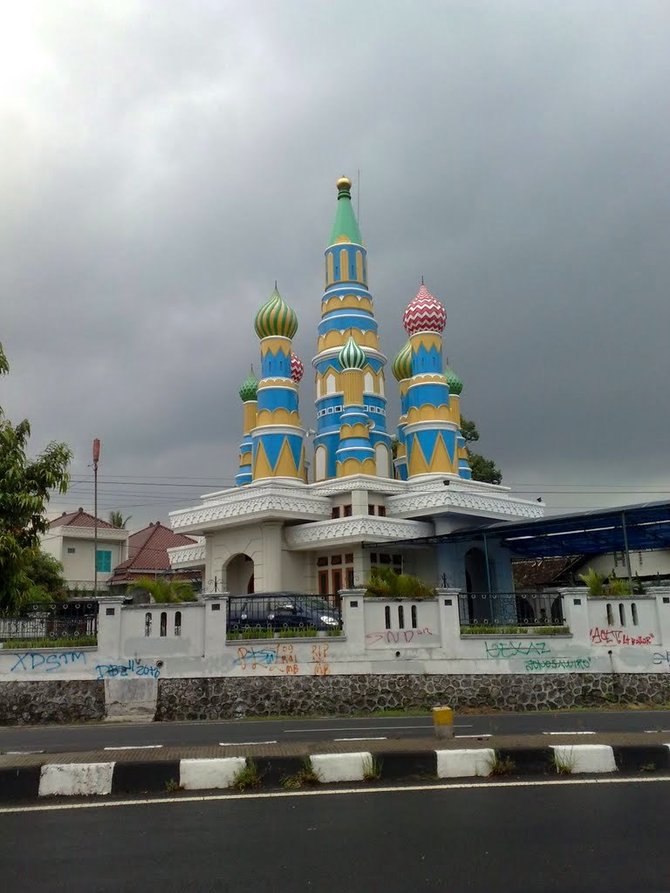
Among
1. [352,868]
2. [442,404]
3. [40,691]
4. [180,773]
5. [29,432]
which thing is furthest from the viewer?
[442,404]

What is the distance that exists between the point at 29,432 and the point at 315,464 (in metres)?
21.1

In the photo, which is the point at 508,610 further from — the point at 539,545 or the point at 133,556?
the point at 133,556

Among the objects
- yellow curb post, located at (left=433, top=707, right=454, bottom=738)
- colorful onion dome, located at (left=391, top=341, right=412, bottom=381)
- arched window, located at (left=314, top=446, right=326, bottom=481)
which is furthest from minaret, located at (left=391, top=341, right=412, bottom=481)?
yellow curb post, located at (left=433, top=707, right=454, bottom=738)

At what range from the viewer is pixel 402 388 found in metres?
37.4

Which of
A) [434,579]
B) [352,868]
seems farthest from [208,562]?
[352,868]

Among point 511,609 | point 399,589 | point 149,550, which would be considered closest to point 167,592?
point 399,589

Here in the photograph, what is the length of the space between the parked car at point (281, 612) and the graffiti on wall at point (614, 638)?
17.6 ft

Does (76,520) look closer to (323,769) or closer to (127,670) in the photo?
(127,670)

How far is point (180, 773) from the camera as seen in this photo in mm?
7859

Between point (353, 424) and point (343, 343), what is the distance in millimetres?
4234

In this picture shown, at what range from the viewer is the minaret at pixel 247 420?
124ft

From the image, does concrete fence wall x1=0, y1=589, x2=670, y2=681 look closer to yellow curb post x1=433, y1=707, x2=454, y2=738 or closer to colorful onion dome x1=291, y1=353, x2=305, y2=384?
yellow curb post x1=433, y1=707, x2=454, y2=738

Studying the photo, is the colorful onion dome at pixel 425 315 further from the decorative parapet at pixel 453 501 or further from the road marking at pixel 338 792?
the road marking at pixel 338 792

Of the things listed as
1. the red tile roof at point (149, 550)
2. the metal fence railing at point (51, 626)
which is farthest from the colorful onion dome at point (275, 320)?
the metal fence railing at point (51, 626)
